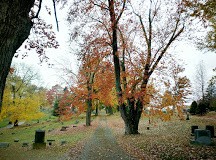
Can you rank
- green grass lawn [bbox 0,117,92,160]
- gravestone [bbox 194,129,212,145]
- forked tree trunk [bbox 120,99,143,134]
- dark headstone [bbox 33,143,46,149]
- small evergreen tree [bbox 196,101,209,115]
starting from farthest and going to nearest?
small evergreen tree [bbox 196,101,209,115] → forked tree trunk [bbox 120,99,143,134] → dark headstone [bbox 33,143,46,149] → gravestone [bbox 194,129,212,145] → green grass lawn [bbox 0,117,92,160]

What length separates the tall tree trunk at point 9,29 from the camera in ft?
10.2

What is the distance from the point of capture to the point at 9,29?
10.5 feet

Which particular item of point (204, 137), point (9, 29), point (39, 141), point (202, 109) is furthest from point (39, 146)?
point (202, 109)

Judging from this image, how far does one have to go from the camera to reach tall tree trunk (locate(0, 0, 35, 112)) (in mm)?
3117

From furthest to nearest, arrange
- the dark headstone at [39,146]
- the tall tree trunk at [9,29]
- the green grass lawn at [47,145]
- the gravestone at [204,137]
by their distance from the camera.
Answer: the dark headstone at [39,146]
the gravestone at [204,137]
the green grass lawn at [47,145]
the tall tree trunk at [9,29]

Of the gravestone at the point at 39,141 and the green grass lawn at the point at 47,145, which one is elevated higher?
the gravestone at the point at 39,141

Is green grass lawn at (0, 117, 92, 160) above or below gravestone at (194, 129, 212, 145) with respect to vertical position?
below

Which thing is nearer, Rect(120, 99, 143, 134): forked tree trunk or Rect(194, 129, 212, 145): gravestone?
Rect(194, 129, 212, 145): gravestone

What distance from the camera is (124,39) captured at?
19.2 m

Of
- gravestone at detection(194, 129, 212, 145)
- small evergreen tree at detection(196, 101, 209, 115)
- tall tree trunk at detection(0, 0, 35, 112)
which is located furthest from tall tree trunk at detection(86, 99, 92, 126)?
tall tree trunk at detection(0, 0, 35, 112)

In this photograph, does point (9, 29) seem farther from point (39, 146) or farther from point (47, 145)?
point (47, 145)

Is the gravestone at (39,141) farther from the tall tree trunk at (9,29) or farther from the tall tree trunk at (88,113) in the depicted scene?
the tall tree trunk at (88,113)

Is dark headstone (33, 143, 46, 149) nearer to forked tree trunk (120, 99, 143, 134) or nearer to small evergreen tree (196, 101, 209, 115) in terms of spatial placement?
forked tree trunk (120, 99, 143, 134)

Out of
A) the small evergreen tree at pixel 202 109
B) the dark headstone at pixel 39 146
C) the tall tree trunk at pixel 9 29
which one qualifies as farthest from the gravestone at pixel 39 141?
the small evergreen tree at pixel 202 109
